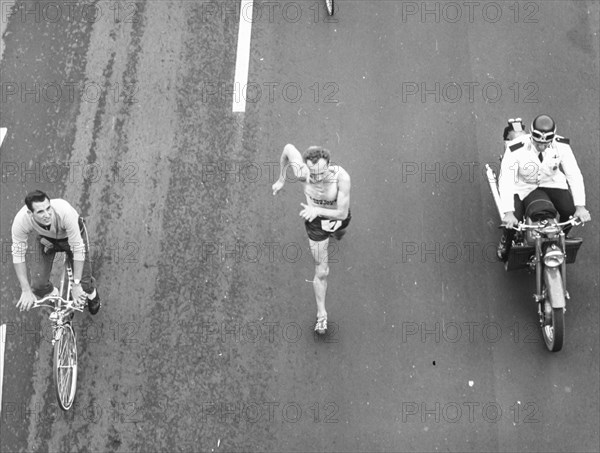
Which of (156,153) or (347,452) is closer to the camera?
(347,452)

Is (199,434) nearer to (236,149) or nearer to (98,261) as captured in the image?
(98,261)

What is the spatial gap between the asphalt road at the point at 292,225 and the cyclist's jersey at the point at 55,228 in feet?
5.02

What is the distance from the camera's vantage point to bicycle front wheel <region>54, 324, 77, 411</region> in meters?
8.88

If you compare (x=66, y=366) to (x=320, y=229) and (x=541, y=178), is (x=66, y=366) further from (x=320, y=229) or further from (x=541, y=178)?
(x=541, y=178)

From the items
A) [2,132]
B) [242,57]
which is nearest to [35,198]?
[2,132]

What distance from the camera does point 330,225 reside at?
8844 millimetres

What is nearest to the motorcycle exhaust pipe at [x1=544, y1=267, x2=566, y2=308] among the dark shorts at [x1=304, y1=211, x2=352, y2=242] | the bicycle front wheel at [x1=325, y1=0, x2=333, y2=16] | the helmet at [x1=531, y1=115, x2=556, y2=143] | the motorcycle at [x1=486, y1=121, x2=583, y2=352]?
the motorcycle at [x1=486, y1=121, x2=583, y2=352]

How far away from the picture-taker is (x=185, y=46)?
39.3 ft

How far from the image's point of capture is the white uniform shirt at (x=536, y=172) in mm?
9055

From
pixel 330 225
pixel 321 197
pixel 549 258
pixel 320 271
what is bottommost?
pixel 320 271

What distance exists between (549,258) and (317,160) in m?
2.76

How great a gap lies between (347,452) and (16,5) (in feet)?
27.5

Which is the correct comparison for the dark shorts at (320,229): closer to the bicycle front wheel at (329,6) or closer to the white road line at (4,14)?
the bicycle front wheel at (329,6)

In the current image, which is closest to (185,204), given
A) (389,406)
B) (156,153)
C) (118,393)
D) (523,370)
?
(156,153)
